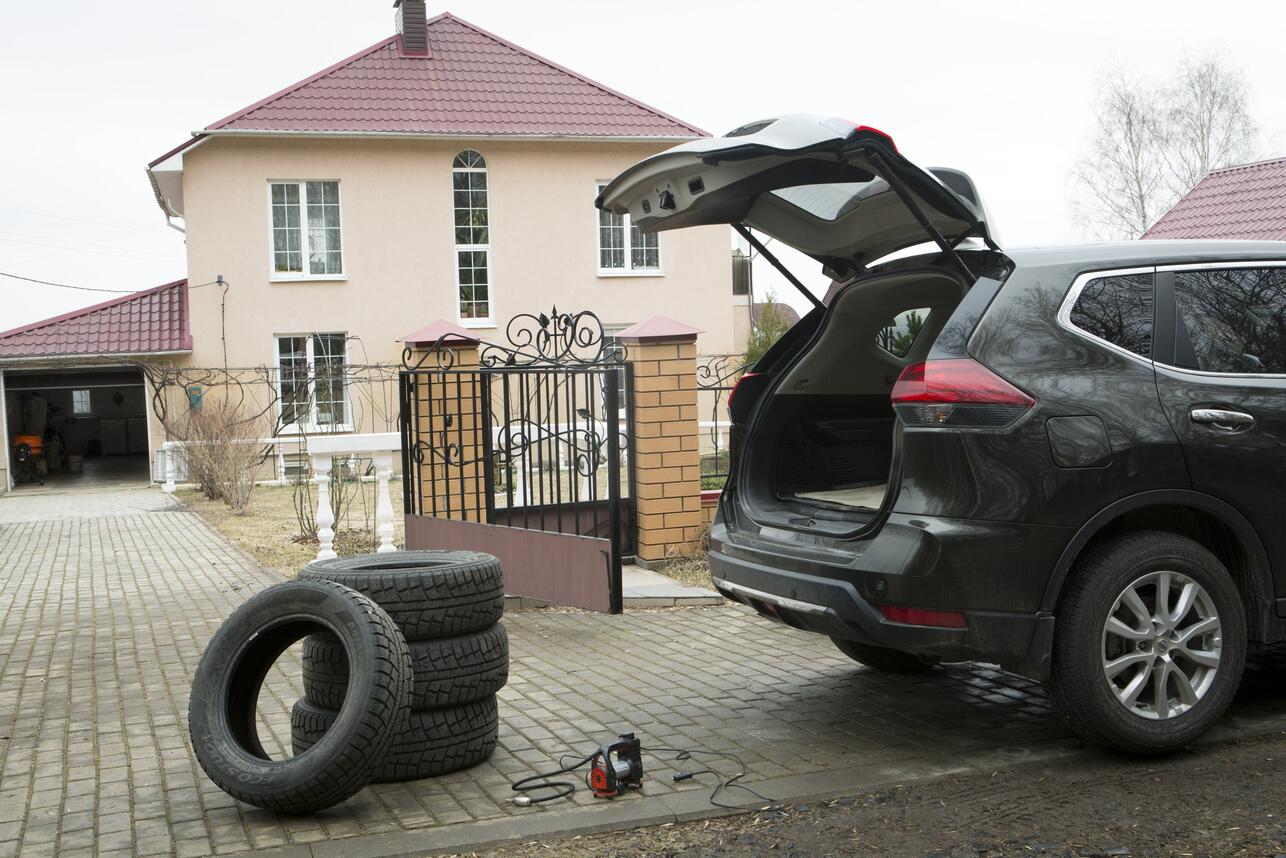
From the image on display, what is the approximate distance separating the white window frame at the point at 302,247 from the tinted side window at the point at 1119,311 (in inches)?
887

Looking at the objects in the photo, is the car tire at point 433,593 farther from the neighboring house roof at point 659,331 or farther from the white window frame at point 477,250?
the white window frame at point 477,250

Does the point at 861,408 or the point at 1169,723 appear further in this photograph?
the point at 861,408

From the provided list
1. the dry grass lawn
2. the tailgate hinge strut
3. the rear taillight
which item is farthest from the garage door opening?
the rear taillight

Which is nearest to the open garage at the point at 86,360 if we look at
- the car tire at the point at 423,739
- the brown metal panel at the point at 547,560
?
the brown metal panel at the point at 547,560

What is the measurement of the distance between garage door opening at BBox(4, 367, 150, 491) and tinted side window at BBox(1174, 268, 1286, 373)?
80.5 feet

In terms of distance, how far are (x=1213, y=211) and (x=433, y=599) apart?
18.5 metres

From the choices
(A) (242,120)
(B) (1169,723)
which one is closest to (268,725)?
(B) (1169,723)

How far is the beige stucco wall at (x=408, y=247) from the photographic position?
2523 centimetres

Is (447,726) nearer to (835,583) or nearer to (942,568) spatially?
(835,583)

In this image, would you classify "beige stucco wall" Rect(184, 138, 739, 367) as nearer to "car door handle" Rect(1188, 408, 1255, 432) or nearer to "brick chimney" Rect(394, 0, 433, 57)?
"brick chimney" Rect(394, 0, 433, 57)

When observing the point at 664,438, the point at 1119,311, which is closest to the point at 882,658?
the point at 1119,311

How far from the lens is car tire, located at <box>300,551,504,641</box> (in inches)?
187

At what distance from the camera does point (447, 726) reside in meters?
4.78

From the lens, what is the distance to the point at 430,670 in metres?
4.72
